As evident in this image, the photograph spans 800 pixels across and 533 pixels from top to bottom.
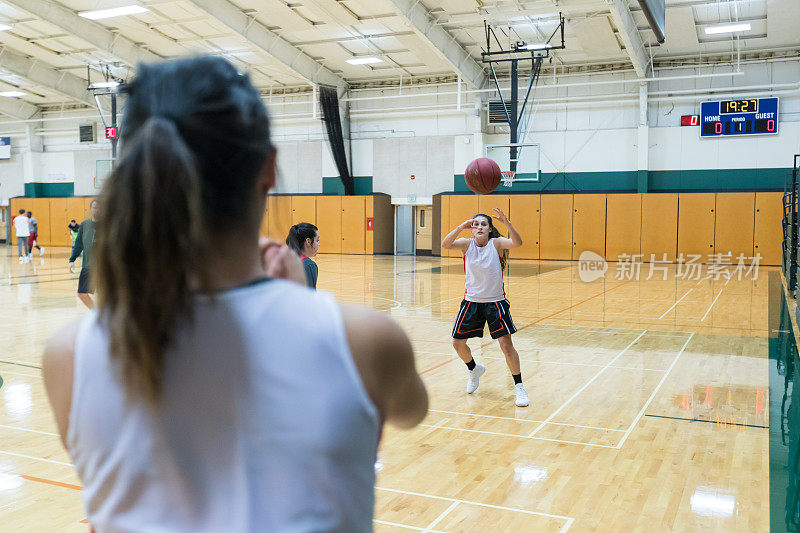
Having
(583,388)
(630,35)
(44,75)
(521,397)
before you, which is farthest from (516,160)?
(44,75)

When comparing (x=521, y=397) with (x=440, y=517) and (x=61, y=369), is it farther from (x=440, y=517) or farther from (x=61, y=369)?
(x=61, y=369)

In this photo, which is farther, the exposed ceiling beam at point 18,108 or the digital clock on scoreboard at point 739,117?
the exposed ceiling beam at point 18,108

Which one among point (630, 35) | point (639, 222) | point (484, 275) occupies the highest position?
point (630, 35)

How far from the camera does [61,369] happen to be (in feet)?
3.00

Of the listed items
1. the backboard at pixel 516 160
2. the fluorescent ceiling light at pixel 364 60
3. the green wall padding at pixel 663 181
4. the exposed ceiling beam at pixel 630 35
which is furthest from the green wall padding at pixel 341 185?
the exposed ceiling beam at pixel 630 35

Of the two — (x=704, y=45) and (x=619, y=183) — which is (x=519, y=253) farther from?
(x=704, y=45)

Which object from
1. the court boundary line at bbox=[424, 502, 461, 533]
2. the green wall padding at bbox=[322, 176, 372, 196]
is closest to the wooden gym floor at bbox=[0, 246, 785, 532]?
the court boundary line at bbox=[424, 502, 461, 533]

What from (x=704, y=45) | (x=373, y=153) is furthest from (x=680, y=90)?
(x=373, y=153)

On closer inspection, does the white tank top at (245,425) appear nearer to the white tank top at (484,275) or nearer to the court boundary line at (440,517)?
the court boundary line at (440,517)

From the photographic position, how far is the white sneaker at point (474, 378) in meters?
6.27

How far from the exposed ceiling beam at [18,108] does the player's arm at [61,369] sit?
32.8 m

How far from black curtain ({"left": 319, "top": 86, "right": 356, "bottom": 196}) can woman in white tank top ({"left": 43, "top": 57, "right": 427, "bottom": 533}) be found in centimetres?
2415

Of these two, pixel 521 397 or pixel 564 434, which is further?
pixel 521 397

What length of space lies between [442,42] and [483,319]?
51.1 ft
